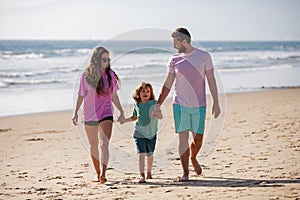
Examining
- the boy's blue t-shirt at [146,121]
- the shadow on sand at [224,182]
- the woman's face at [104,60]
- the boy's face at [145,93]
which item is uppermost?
the woman's face at [104,60]

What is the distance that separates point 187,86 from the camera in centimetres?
579

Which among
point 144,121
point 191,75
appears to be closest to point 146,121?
point 144,121

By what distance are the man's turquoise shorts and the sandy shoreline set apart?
63 cm

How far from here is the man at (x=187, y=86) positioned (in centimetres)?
575

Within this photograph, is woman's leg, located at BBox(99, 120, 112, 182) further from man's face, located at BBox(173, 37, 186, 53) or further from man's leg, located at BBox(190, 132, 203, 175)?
man's face, located at BBox(173, 37, 186, 53)

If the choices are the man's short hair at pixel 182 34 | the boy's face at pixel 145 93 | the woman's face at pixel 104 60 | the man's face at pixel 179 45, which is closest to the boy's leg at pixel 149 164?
the boy's face at pixel 145 93

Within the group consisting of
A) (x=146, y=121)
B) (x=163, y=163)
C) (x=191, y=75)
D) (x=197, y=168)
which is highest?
(x=191, y=75)

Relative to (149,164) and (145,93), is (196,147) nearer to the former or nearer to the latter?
(149,164)

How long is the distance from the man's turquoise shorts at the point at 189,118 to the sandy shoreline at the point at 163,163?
63cm

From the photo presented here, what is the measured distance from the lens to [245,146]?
7.98 metres

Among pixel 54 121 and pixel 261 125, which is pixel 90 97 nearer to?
pixel 261 125

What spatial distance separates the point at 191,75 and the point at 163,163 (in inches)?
79.3

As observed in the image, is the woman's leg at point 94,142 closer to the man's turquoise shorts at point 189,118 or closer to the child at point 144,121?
the child at point 144,121

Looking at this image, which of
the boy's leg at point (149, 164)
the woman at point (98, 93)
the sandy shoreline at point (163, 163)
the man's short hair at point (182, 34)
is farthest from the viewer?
the boy's leg at point (149, 164)
